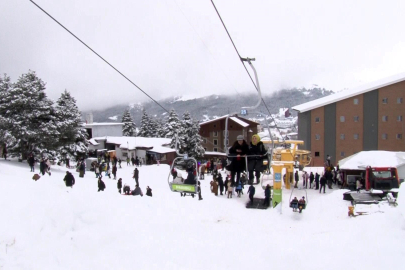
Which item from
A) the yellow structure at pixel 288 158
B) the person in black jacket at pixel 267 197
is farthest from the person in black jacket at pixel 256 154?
the yellow structure at pixel 288 158

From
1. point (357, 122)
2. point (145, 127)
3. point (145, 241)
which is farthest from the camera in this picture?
point (145, 127)

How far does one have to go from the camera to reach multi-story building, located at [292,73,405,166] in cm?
3481

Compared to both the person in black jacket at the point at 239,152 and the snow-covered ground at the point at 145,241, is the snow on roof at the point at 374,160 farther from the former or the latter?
the person in black jacket at the point at 239,152

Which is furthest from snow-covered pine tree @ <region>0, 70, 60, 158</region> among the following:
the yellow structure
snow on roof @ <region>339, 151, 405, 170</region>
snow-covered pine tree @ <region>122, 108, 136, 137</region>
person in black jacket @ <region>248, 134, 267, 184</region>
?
snow-covered pine tree @ <region>122, 108, 136, 137</region>

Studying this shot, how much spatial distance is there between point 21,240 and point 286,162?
15.4 m

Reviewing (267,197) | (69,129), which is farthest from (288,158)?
(69,129)

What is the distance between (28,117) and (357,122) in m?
32.5

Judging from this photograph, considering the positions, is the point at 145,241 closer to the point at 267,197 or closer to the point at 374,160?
the point at 267,197

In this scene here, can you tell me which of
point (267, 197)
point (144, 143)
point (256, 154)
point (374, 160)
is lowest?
point (267, 197)

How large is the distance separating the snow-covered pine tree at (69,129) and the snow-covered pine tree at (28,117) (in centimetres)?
118

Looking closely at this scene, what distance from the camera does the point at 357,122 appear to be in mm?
36281

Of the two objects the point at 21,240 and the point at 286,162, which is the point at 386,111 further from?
the point at 21,240

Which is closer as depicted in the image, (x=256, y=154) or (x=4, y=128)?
(x=256, y=154)

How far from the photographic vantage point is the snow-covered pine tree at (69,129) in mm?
26031
